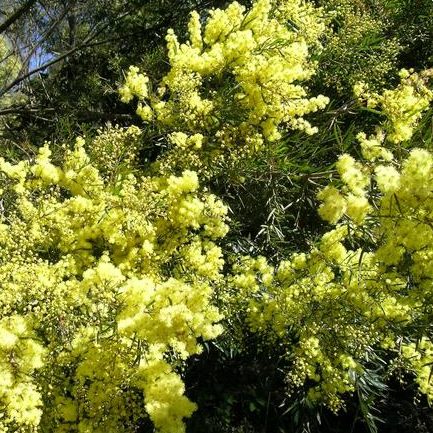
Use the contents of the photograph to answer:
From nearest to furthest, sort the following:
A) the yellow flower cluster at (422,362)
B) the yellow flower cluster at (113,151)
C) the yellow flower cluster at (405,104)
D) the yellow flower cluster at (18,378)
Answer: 1. the yellow flower cluster at (18,378)
2. the yellow flower cluster at (422,362)
3. the yellow flower cluster at (405,104)
4. the yellow flower cluster at (113,151)

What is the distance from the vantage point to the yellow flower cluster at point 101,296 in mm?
1701

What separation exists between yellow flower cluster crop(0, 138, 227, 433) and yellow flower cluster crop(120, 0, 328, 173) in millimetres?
226

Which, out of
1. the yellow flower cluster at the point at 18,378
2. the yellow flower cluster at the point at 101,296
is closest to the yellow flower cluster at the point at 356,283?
the yellow flower cluster at the point at 101,296

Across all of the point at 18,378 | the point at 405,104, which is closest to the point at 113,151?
the point at 18,378

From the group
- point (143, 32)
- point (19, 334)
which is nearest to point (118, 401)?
point (19, 334)

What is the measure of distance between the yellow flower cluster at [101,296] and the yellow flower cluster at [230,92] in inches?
8.9

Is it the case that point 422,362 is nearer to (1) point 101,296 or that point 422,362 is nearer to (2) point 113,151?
(1) point 101,296

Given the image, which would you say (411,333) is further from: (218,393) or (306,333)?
(218,393)

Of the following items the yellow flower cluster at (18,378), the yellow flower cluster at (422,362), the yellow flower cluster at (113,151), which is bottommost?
the yellow flower cluster at (18,378)

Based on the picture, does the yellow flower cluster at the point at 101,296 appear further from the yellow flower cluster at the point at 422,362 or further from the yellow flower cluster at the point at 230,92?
the yellow flower cluster at the point at 422,362

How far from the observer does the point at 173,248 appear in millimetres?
2463

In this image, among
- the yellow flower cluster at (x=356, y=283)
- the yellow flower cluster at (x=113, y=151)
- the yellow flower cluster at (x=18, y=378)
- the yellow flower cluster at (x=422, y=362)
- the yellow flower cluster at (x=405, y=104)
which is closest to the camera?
the yellow flower cluster at (x=356, y=283)

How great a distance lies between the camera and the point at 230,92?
275 cm

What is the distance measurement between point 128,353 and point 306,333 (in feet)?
3.05
